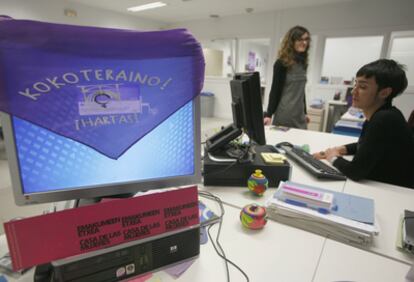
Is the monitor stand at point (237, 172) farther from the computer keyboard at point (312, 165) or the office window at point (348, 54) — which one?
the office window at point (348, 54)

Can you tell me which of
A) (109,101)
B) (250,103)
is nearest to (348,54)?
(250,103)

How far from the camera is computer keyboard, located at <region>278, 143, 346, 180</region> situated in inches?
48.0

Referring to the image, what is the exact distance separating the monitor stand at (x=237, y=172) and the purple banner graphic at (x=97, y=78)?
0.50 meters

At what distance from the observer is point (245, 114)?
3.66 ft

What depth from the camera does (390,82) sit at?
126cm

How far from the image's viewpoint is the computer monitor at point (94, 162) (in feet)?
1.83

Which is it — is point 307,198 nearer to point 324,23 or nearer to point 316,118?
point 316,118

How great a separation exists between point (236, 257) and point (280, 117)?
76.3 inches

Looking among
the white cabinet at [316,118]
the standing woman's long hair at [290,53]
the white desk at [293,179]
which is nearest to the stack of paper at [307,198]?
the white desk at [293,179]

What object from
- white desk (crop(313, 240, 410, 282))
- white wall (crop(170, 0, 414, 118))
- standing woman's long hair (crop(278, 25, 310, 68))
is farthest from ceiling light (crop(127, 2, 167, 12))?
white desk (crop(313, 240, 410, 282))

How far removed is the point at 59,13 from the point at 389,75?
18.1 ft

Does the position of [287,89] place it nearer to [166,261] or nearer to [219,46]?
[166,261]

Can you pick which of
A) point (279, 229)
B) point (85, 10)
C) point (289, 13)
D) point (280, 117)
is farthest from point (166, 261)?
point (85, 10)

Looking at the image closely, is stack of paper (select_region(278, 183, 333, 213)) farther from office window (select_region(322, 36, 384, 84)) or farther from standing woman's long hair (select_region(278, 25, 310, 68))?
office window (select_region(322, 36, 384, 84))
